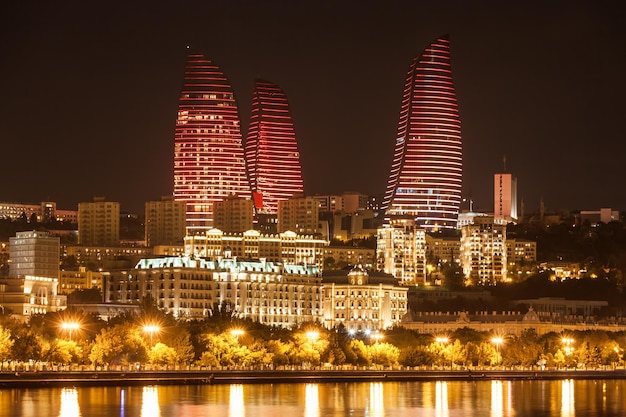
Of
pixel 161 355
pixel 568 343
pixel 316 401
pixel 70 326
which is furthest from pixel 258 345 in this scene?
pixel 568 343

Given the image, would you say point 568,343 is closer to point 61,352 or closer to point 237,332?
point 237,332

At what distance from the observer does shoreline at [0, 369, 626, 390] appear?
13912cm

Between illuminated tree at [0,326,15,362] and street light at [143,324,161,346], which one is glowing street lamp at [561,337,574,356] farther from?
illuminated tree at [0,326,15,362]

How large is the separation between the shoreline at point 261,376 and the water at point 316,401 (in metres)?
2.60

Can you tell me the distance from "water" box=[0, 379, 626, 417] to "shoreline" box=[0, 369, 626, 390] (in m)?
2.60

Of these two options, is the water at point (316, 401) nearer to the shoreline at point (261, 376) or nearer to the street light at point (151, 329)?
the shoreline at point (261, 376)

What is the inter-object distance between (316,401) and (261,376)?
2442 cm

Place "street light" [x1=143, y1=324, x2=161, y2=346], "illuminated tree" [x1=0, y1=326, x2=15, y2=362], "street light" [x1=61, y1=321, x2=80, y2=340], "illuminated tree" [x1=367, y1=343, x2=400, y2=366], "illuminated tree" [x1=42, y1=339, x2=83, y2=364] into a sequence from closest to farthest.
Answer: "illuminated tree" [x1=0, y1=326, x2=15, y2=362] → "illuminated tree" [x1=42, y1=339, x2=83, y2=364] → "street light" [x1=143, y1=324, x2=161, y2=346] → "street light" [x1=61, y1=321, x2=80, y2=340] → "illuminated tree" [x1=367, y1=343, x2=400, y2=366]

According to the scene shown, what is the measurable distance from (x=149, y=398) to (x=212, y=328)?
36.2 meters

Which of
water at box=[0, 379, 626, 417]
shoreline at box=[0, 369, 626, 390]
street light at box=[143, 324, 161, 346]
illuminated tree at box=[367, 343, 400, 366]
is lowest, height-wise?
water at box=[0, 379, 626, 417]

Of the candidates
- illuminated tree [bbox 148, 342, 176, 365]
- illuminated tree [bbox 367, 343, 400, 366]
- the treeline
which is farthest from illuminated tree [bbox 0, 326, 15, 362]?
illuminated tree [bbox 367, 343, 400, 366]

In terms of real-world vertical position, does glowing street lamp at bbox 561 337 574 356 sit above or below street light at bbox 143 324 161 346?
below

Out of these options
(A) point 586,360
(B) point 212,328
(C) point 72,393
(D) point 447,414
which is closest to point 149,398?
(C) point 72,393

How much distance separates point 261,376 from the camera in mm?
154250
